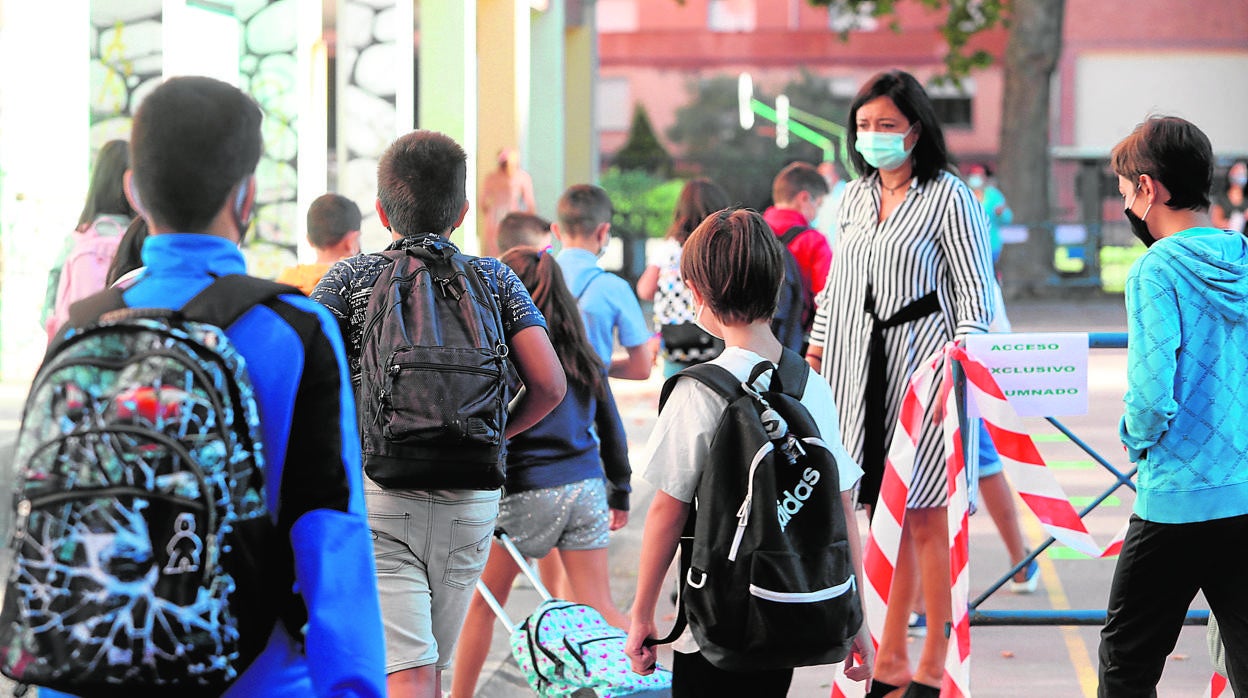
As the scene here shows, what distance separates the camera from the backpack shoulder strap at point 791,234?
827cm

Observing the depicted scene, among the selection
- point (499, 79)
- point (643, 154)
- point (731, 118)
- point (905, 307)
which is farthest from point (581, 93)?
point (731, 118)

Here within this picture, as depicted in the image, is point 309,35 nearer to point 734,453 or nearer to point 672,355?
point 672,355

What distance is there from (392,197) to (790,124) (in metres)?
45.9

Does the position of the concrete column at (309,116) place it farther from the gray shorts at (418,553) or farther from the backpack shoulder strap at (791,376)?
the backpack shoulder strap at (791,376)

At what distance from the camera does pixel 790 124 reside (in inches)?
1922

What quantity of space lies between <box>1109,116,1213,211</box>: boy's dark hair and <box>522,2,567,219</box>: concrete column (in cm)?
1400

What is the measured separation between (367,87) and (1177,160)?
811 cm

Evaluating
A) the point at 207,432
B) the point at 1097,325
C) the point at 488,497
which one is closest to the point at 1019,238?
the point at 1097,325

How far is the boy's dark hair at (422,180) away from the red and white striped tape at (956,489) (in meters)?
2.03

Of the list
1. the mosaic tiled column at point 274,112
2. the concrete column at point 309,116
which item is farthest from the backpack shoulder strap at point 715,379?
the concrete column at point 309,116

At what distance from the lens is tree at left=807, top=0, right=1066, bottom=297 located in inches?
1172

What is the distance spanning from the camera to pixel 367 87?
36.8 ft

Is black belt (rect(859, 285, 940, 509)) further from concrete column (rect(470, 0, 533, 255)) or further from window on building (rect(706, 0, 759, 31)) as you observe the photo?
window on building (rect(706, 0, 759, 31))

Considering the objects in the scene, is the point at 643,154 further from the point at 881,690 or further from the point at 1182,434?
the point at 1182,434
